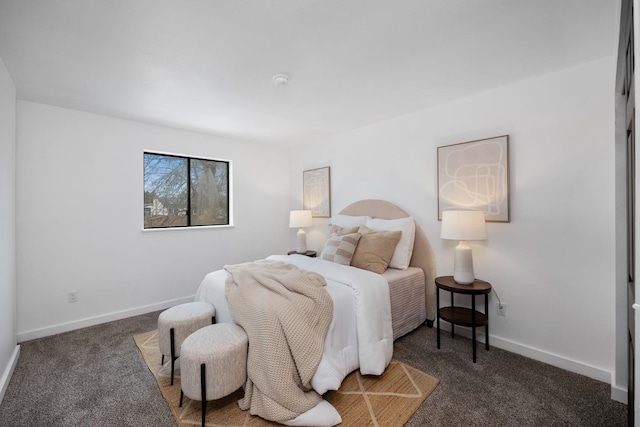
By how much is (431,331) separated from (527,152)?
1.90 metres

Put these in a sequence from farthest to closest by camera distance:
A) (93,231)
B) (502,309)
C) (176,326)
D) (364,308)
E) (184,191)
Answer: (184,191), (93,231), (502,309), (364,308), (176,326)

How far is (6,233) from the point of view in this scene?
7.12 feet

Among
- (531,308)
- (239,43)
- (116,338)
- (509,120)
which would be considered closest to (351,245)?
(531,308)

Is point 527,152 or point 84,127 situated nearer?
point 527,152

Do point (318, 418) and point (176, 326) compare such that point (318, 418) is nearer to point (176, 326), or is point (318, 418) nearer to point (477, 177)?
point (176, 326)

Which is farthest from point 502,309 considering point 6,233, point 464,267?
point 6,233

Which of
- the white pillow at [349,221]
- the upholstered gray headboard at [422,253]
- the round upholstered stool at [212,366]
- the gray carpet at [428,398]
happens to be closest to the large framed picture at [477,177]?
the upholstered gray headboard at [422,253]

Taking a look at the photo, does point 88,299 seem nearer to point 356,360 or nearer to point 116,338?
point 116,338

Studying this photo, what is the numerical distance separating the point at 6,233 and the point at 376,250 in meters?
3.08

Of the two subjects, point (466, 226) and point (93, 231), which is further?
point (93, 231)

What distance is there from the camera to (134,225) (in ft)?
11.1

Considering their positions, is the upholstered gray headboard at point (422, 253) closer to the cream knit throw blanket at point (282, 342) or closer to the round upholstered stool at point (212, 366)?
the cream knit throw blanket at point (282, 342)

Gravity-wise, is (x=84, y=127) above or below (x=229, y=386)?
above

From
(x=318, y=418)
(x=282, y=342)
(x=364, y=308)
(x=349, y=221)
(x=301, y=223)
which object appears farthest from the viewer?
(x=301, y=223)
